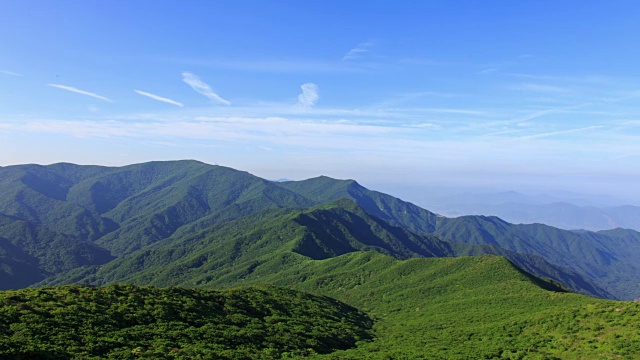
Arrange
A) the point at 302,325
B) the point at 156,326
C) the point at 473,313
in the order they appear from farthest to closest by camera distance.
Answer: the point at 473,313 < the point at 302,325 < the point at 156,326

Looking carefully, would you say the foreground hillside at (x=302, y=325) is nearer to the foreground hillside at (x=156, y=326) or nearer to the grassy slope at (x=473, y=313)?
the foreground hillside at (x=156, y=326)

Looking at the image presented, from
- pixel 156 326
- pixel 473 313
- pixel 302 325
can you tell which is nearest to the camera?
pixel 156 326

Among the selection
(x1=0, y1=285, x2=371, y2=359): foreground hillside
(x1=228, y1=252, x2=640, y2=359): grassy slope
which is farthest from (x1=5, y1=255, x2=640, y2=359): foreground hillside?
(x1=228, y1=252, x2=640, y2=359): grassy slope

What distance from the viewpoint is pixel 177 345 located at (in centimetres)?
4334

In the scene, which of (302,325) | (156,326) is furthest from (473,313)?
(156,326)

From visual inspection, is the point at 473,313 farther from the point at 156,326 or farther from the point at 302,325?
the point at 156,326

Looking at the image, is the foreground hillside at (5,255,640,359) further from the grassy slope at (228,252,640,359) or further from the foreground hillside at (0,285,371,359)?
the grassy slope at (228,252,640,359)

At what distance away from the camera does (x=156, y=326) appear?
4978 cm

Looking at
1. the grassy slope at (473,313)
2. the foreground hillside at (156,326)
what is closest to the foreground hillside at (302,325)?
the foreground hillside at (156,326)

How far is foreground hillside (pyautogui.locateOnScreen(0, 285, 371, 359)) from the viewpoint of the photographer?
37.9 m

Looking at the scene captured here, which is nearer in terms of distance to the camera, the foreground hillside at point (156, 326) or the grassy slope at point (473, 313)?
the foreground hillside at point (156, 326)

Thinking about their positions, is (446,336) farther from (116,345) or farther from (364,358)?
(116,345)

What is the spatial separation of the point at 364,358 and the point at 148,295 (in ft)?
122

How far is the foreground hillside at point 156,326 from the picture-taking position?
124ft
